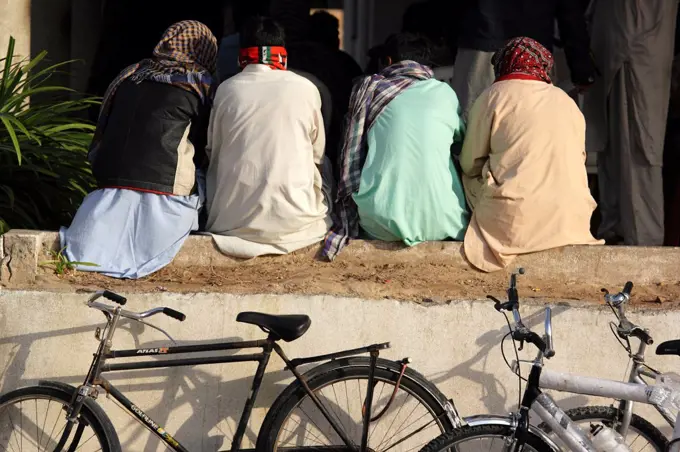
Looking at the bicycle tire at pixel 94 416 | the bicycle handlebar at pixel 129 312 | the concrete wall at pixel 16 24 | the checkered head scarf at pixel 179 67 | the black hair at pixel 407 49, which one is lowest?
the bicycle tire at pixel 94 416

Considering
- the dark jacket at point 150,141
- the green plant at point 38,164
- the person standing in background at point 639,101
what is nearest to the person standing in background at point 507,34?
the person standing in background at point 639,101

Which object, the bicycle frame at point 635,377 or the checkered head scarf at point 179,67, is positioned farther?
the checkered head scarf at point 179,67

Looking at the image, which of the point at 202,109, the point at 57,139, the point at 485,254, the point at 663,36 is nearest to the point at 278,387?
the point at 485,254

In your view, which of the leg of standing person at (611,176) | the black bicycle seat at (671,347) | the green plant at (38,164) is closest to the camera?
the black bicycle seat at (671,347)

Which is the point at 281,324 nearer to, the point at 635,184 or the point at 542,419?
the point at 542,419

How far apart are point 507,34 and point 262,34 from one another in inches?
64.3

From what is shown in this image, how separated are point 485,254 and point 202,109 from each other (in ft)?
5.37

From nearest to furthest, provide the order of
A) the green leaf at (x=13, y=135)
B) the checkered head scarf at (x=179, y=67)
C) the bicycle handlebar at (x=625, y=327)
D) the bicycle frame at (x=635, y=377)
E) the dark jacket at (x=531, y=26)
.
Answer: the bicycle handlebar at (x=625, y=327) < the bicycle frame at (x=635, y=377) < the green leaf at (x=13, y=135) < the checkered head scarf at (x=179, y=67) < the dark jacket at (x=531, y=26)

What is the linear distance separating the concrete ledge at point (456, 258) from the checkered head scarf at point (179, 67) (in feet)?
2.27

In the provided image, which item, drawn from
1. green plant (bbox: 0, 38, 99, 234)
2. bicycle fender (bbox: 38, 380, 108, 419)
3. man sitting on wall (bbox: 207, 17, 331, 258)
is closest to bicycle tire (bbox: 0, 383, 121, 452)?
bicycle fender (bbox: 38, 380, 108, 419)

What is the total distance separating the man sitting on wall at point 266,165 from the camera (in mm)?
5305

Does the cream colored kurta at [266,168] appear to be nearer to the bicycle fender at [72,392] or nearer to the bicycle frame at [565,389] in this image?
the bicycle fender at [72,392]

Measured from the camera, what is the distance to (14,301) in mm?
4926

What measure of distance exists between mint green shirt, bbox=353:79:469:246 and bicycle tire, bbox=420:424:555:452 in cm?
168
